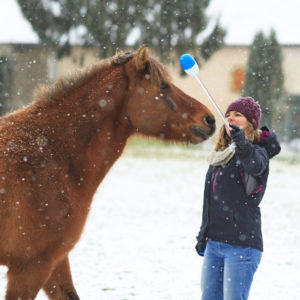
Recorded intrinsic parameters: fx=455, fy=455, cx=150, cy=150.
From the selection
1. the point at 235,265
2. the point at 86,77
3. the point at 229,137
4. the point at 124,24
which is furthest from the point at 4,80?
the point at 235,265

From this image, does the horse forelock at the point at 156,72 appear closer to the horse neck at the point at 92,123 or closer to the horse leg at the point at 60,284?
the horse neck at the point at 92,123

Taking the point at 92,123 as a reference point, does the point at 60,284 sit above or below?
below

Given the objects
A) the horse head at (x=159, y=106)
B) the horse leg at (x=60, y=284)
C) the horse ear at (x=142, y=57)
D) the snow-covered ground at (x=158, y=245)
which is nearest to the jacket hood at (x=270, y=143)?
the horse head at (x=159, y=106)

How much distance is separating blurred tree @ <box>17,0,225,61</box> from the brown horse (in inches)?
608

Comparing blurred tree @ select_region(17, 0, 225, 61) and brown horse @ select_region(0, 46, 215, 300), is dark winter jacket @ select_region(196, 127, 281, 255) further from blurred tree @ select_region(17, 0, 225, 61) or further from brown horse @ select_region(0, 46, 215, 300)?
blurred tree @ select_region(17, 0, 225, 61)

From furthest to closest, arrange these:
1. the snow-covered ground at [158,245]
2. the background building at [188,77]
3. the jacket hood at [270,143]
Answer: the background building at [188,77] → the snow-covered ground at [158,245] → the jacket hood at [270,143]

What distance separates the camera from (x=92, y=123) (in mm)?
2887

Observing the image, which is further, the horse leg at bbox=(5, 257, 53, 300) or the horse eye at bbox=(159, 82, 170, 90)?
the horse eye at bbox=(159, 82, 170, 90)

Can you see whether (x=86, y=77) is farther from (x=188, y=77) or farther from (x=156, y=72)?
(x=188, y=77)

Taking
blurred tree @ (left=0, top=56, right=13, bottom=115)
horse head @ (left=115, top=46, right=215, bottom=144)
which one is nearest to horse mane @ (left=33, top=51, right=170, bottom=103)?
horse head @ (left=115, top=46, right=215, bottom=144)

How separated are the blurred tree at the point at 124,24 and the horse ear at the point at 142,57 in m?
15.5

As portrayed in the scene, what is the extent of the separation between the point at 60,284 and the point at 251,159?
59.7 inches

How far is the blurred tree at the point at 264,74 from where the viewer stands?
21344 mm

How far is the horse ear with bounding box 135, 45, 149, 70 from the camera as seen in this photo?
2814 millimetres
